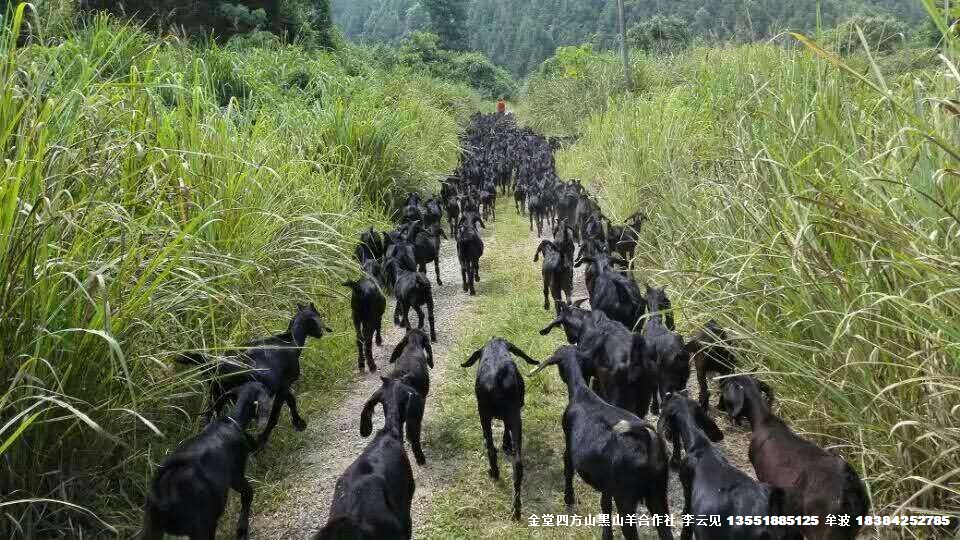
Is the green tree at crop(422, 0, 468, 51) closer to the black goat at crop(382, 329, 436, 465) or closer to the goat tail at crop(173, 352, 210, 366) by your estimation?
the black goat at crop(382, 329, 436, 465)

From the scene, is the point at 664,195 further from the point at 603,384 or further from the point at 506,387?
the point at 506,387

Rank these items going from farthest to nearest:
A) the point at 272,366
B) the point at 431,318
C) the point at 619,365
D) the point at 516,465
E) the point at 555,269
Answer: the point at 555,269 → the point at 431,318 → the point at 272,366 → the point at 619,365 → the point at 516,465

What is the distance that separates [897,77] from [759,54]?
2.81 meters

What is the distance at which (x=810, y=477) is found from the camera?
2.44 metres

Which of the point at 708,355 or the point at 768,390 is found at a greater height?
the point at 768,390

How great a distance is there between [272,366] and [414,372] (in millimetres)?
809

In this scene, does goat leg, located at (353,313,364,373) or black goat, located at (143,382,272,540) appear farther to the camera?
goat leg, located at (353,313,364,373)

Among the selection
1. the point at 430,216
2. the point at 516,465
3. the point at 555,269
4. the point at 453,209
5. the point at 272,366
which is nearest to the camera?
the point at 516,465

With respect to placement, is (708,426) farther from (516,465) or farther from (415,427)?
(415,427)

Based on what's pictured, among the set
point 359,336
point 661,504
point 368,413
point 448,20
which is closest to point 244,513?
point 368,413

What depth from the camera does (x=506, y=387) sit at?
3.50 metres

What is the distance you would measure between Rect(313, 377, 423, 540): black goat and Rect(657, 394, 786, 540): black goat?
112 centimetres

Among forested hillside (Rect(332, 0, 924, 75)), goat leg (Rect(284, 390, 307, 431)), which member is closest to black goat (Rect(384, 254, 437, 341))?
goat leg (Rect(284, 390, 307, 431))

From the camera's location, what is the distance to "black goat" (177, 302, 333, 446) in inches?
140
